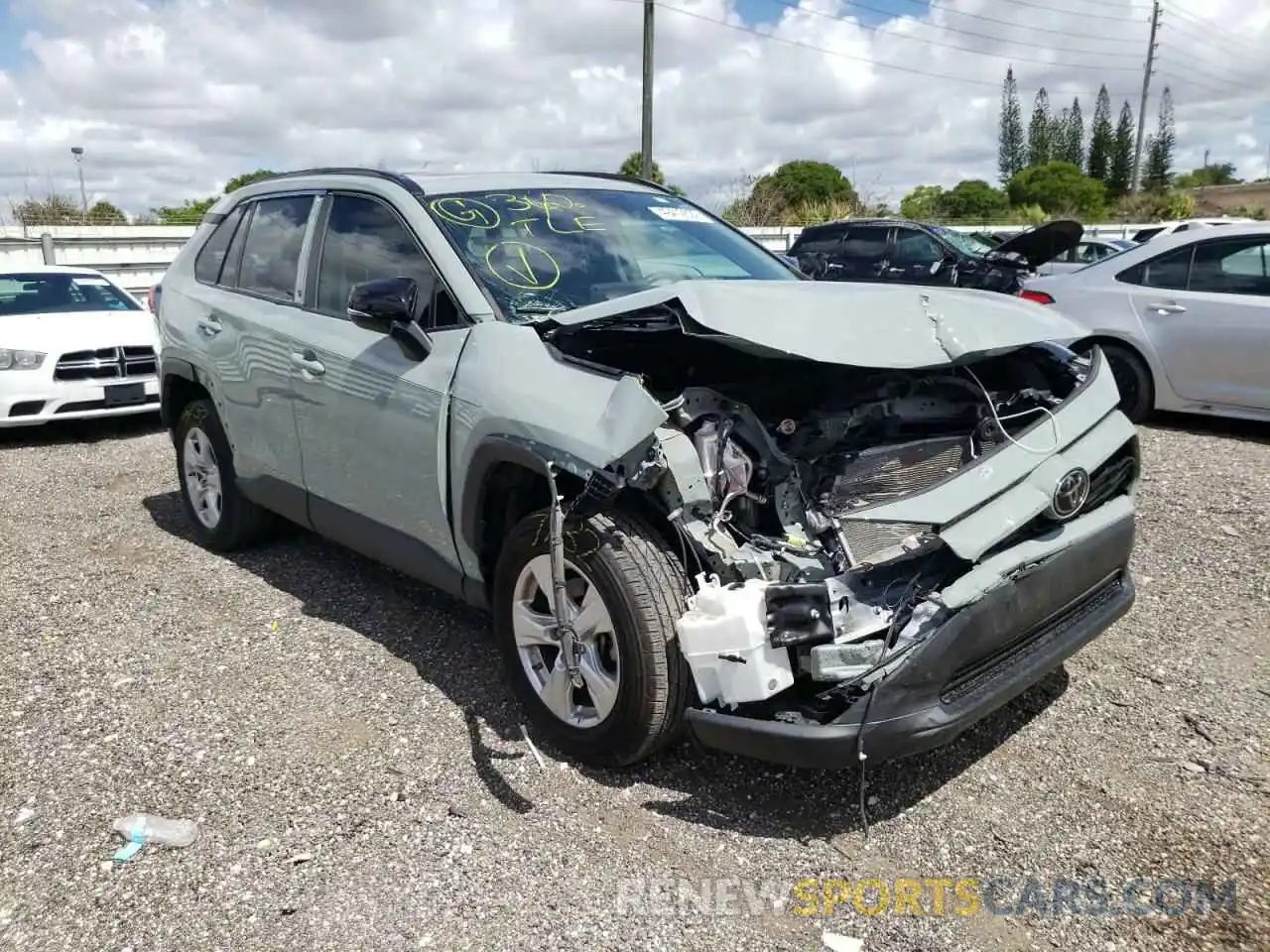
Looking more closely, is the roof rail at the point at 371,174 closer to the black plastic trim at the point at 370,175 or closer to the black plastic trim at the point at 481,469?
the black plastic trim at the point at 370,175

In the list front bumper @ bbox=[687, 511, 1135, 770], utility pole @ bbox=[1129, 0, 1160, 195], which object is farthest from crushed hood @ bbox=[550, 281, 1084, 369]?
utility pole @ bbox=[1129, 0, 1160, 195]

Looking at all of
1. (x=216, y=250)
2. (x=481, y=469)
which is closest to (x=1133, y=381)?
(x=481, y=469)

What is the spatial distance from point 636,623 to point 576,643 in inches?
12.9

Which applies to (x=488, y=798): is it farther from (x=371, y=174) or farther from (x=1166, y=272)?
(x=1166, y=272)

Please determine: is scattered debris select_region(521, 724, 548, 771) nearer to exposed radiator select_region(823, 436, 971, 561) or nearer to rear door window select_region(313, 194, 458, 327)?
exposed radiator select_region(823, 436, 971, 561)

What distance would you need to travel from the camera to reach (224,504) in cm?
540

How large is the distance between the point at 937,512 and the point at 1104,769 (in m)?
1.16

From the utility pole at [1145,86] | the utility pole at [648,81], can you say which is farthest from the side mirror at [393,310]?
the utility pole at [1145,86]

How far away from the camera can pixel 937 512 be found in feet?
9.25

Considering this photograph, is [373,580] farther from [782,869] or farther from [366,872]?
[782,869]

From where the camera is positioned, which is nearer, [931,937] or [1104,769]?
[931,937]

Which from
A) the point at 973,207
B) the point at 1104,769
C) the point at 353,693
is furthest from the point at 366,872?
the point at 973,207

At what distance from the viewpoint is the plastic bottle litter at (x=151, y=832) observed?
3.04m

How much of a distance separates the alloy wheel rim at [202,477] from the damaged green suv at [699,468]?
4.45 ft
